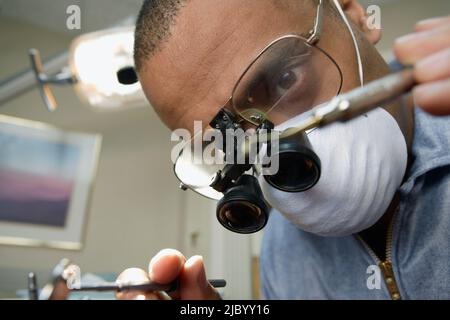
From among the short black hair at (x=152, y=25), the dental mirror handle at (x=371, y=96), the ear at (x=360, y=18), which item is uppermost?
the ear at (x=360, y=18)

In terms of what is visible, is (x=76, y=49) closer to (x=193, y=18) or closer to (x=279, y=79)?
(x=193, y=18)

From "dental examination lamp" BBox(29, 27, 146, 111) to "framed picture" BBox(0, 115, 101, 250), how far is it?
0.56m

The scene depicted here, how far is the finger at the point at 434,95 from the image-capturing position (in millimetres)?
320

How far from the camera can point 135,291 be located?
0.52 metres

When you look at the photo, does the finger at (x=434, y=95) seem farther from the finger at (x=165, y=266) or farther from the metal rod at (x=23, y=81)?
the metal rod at (x=23, y=81)

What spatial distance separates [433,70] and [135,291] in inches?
17.7

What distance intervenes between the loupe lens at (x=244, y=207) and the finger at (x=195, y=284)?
0.08 metres

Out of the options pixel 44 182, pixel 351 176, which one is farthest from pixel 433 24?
pixel 44 182

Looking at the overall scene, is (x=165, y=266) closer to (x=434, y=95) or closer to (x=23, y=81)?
(x=434, y=95)

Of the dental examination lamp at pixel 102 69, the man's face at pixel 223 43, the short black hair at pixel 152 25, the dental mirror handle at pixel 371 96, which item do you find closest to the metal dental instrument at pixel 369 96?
the dental mirror handle at pixel 371 96

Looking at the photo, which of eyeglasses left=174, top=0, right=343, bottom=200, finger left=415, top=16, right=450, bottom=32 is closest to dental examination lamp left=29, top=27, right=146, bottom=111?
eyeglasses left=174, top=0, right=343, bottom=200

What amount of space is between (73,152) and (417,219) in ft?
5.03

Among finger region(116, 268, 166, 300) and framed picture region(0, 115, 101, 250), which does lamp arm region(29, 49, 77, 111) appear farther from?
finger region(116, 268, 166, 300)

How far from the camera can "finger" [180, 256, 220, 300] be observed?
1.72 feet
